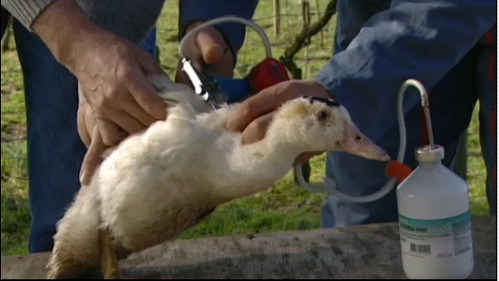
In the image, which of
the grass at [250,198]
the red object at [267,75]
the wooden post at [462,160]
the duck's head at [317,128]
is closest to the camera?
the duck's head at [317,128]

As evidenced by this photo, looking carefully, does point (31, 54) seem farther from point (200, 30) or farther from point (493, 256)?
point (493, 256)

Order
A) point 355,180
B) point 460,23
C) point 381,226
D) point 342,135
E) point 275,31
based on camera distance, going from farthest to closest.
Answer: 1. point 275,31
2. point 355,180
3. point 381,226
4. point 460,23
5. point 342,135

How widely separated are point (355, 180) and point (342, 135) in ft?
2.07

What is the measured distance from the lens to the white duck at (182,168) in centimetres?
Answer: 113

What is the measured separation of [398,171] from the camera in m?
1.25

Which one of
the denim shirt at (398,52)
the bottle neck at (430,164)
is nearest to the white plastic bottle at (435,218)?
the bottle neck at (430,164)

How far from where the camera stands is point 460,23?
1.31m

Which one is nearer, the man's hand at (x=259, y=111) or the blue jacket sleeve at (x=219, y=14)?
the man's hand at (x=259, y=111)

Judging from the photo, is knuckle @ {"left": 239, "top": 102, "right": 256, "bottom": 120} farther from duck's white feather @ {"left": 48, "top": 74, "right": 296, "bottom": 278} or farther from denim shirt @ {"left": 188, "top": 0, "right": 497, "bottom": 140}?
denim shirt @ {"left": 188, "top": 0, "right": 497, "bottom": 140}

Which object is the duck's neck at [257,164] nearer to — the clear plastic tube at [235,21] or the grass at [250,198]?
the clear plastic tube at [235,21]

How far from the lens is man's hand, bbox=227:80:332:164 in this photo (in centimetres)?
115

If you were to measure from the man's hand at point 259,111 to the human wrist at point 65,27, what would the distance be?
0.92ft

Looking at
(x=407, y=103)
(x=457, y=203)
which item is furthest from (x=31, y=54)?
(x=457, y=203)

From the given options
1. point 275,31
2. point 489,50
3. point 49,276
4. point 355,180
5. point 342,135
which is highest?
point 342,135
